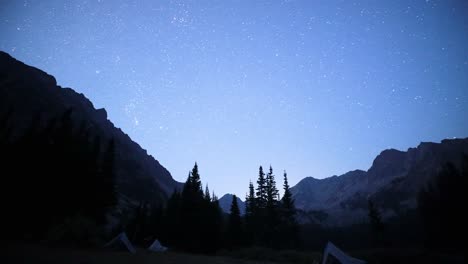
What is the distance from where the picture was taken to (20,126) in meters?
118

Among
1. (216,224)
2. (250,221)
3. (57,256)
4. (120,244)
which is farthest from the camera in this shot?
(250,221)

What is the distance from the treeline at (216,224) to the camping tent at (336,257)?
26.3 m

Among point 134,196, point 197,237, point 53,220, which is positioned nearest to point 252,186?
point 197,237

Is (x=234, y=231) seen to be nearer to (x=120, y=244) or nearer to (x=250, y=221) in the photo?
(x=250, y=221)

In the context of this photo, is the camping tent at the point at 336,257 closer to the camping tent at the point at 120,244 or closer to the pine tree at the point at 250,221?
the camping tent at the point at 120,244

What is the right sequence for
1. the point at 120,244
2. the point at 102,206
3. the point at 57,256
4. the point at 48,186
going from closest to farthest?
the point at 57,256 < the point at 120,244 < the point at 48,186 < the point at 102,206

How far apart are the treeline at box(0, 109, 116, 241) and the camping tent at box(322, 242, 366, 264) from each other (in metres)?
22.7

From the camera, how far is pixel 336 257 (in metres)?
18.6

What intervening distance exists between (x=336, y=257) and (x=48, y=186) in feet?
107

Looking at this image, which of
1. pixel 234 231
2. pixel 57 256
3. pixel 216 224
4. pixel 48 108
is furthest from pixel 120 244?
pixel 48 108

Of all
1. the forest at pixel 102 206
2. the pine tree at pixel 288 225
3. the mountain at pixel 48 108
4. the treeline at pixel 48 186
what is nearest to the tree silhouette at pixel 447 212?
the forest at pixel 102 206

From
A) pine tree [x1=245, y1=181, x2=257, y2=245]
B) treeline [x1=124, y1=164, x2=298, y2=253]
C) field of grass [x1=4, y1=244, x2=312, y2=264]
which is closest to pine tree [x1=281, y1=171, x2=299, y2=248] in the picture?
treeline [x1=124, y1=164, x2=298, y2=253]

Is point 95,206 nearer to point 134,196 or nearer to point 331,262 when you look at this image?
point 331,262

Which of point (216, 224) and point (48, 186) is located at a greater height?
point (48, 186)
